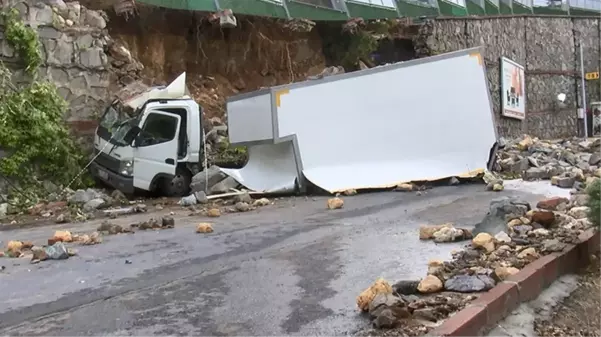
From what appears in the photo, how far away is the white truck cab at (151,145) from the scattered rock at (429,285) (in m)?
10.6

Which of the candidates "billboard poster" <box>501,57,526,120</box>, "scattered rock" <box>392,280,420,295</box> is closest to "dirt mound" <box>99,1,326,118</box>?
"billboard poster" <box>501,57,526,120</box>

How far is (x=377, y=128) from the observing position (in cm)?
1349

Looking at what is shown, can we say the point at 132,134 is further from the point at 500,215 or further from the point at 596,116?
the point at 596,116

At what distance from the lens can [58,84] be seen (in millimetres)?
15664

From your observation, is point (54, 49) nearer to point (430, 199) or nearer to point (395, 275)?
point (430, 199)

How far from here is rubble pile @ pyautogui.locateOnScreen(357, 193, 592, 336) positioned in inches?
155

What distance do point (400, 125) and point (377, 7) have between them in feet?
38.0

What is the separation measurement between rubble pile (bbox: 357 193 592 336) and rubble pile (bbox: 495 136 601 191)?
16.0ft

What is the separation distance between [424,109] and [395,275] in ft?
28.9

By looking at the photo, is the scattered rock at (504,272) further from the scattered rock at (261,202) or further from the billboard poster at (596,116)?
the billboard poster at (596,116)

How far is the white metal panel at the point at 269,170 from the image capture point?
13.3m

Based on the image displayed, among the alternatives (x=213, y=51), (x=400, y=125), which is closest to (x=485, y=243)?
(x=400, y=125)

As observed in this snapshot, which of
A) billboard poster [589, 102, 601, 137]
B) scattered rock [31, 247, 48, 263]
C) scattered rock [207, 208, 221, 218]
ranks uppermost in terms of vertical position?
scattered rock [31, 247, 48, 263]

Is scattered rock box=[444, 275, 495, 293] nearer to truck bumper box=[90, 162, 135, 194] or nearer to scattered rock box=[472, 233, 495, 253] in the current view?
scattered rock box=[472, 233, 495, 253]
